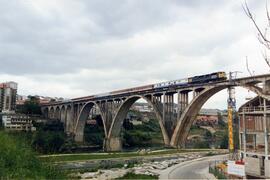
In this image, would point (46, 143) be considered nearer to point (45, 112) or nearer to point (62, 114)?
point (62, 114)

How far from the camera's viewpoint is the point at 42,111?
Answer: 358 feet

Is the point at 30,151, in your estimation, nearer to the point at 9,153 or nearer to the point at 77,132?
the point at 9,153

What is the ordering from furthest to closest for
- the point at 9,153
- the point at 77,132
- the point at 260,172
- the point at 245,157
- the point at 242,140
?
the point at 77,132 → the point at 242,140 → the point at 245,157 → the point at 260,172 → the point at 9,153

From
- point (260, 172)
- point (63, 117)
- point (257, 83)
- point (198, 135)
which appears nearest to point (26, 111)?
point (63, 117)

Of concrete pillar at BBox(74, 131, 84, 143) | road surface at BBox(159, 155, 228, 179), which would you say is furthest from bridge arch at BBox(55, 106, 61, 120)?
road surface at BBox(159, 155, 228, 179)

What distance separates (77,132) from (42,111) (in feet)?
90.9

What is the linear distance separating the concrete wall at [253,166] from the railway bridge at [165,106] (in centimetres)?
644

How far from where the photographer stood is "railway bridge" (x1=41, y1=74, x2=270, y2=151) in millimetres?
43594

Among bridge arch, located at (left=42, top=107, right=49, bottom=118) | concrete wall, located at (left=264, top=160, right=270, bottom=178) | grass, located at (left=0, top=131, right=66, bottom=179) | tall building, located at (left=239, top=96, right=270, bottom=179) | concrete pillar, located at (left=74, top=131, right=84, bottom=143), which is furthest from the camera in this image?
bridge arch, located at (left=42, top=107, right=49, bottom=118)

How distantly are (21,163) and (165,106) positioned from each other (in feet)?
138

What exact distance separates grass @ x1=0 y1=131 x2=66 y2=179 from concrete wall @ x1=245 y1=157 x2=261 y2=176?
2025 centimetres

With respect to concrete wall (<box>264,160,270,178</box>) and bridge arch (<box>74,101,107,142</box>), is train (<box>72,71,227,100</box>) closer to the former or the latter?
concrete wall (<box>264,160,270,178</box>)

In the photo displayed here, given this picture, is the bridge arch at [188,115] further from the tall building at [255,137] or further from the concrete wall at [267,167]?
the concrete wall at [267,167]

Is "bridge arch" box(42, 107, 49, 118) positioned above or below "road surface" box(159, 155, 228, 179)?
above
